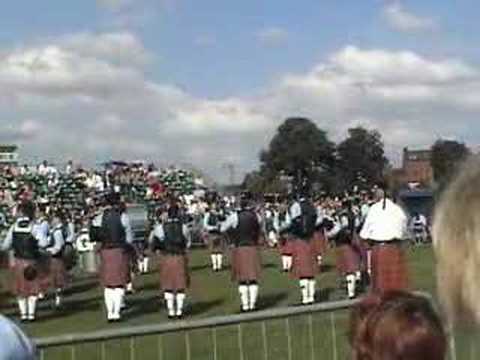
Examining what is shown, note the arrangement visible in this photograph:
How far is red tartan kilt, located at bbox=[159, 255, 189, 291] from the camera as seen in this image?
18.1 metres

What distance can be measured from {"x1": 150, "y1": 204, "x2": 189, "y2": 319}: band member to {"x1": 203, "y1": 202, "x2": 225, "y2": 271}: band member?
9391 millimetres

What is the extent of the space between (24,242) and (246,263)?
126 inches

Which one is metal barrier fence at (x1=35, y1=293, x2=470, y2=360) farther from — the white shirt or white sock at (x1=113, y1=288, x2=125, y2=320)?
white sock at (x1=113, y1=288, x2=125, y2=320)

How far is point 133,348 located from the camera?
621 cm

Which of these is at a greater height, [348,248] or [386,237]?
[386,237]

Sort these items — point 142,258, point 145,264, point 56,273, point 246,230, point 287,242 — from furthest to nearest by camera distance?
point 145,264 → point 142,258 → point 287,242 → point 56,273 → point 246,230

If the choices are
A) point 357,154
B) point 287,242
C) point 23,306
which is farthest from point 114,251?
point 357,154

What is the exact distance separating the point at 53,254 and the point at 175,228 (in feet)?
12.0

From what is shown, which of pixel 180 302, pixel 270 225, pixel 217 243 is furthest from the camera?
pixel 270 225

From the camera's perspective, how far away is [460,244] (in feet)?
6.31

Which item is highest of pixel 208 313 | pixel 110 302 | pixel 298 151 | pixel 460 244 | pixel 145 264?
pixel 298 151

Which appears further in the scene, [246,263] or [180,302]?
[246,263]

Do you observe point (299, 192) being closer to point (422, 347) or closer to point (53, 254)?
point (53, 254)

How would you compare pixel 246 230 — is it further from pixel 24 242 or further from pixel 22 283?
pixel 22 283
